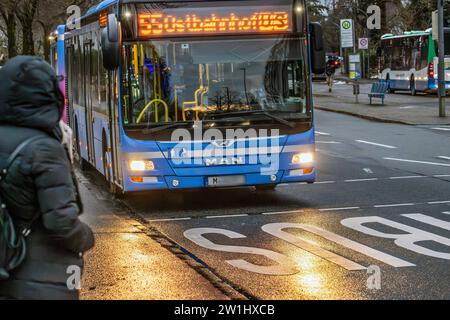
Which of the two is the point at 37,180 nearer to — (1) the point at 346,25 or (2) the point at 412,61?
(1) the point at 346,25

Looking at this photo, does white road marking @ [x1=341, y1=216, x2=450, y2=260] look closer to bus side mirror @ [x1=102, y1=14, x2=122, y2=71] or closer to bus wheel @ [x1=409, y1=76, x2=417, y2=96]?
bus side mirror @ [x1=102, y1=14, x2=122, y2=71]

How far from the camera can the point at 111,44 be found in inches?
474

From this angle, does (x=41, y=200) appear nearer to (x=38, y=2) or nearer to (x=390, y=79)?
(x=38, y=2)

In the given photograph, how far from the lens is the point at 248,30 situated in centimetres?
1255

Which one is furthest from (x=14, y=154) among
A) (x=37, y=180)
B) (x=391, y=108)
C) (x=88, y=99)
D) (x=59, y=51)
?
(x=391, y=108)

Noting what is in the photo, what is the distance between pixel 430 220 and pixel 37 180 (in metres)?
7.77

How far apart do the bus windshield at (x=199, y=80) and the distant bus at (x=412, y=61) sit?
3323 centimetres

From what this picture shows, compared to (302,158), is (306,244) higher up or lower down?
lower down

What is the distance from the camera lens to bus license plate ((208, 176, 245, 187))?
1246cm

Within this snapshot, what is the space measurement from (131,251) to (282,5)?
463 centimetres

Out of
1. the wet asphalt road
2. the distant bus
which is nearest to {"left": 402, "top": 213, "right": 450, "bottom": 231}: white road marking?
the wet asphalt road

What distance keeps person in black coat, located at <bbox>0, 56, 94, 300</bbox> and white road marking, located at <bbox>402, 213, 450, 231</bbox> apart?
23.4 feet

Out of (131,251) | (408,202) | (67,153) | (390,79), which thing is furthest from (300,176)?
(390,79)

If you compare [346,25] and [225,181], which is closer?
[225,181]
